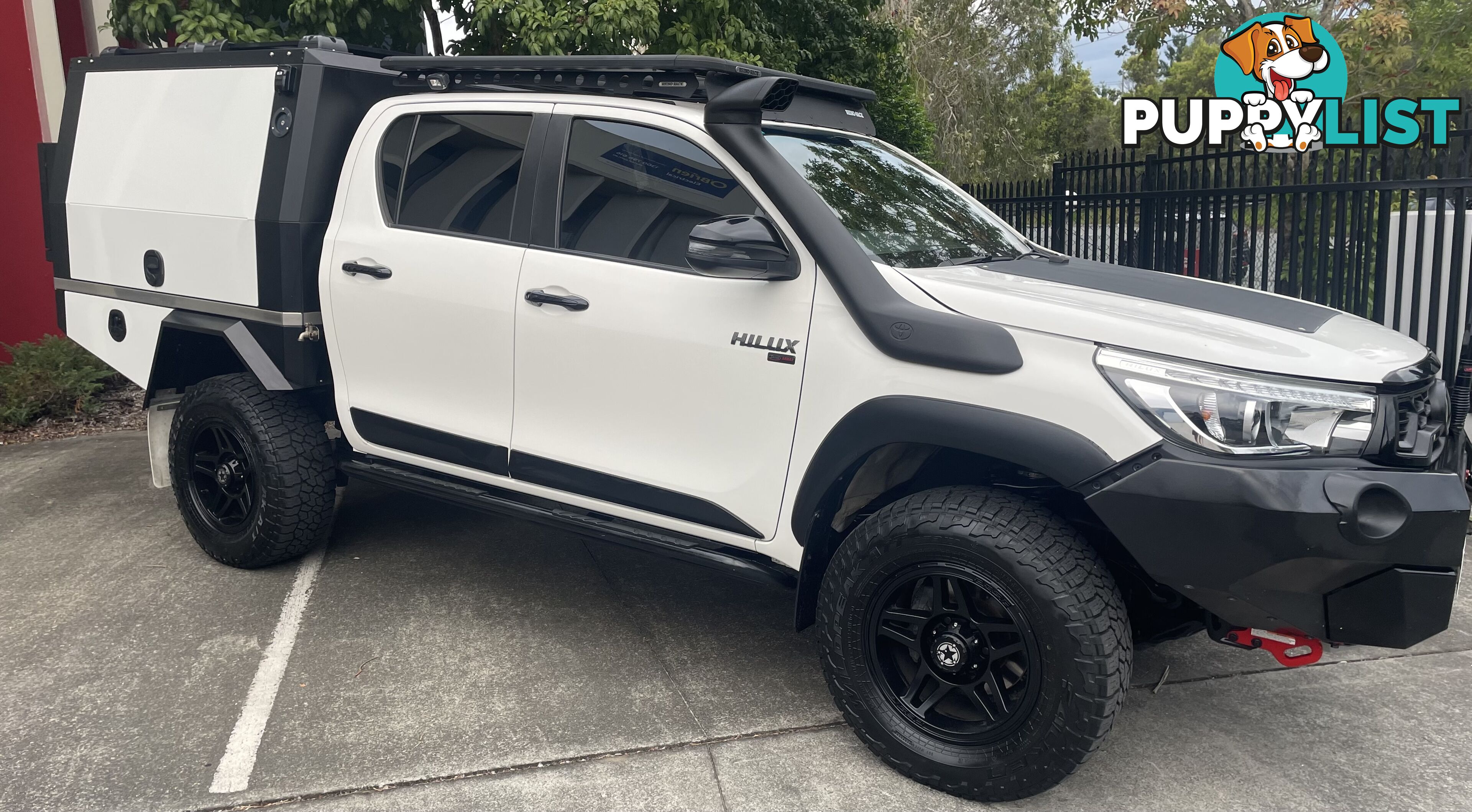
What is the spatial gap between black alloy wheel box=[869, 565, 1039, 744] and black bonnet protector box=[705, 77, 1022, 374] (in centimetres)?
59

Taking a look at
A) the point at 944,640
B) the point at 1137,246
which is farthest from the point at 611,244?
the point at 1137,246

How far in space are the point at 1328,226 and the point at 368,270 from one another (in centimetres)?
539

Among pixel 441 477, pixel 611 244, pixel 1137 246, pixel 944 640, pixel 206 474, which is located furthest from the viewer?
pixel 1137 246

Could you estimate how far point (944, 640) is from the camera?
3.13 metres

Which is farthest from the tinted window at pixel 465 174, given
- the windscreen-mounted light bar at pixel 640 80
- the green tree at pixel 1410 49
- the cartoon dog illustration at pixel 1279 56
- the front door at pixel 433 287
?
the green tree at pixel 1410 49

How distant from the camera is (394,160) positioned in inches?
176

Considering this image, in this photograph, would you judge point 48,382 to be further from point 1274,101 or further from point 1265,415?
point 1274,101

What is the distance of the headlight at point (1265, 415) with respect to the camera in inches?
107

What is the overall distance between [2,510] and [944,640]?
5.51 metres

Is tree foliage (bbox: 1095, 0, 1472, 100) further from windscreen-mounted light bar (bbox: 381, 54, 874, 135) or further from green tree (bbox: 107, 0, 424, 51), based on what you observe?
windscreen-mounted light bar (bbox: 381, 54, 874, 135)

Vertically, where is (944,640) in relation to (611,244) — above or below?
below

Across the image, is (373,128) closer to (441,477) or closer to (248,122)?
(248,122)

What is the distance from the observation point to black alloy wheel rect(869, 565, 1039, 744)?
120 inches

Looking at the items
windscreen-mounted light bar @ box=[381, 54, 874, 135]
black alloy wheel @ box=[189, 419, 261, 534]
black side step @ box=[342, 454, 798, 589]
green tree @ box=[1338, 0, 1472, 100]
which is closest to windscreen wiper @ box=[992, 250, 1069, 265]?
windscreen-mounted light bar @ box=[381, 54, 874, 135]
